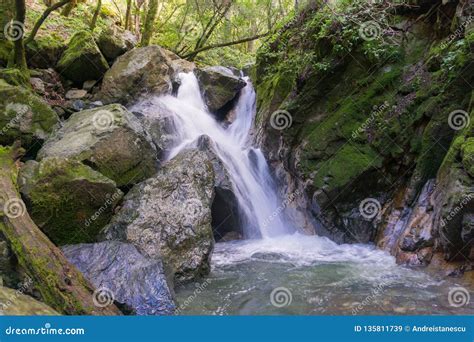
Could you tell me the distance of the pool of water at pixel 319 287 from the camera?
16.3 feet

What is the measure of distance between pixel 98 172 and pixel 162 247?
187 centimetres

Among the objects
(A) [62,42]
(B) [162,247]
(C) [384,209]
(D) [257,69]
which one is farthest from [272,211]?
(A) [62,42]

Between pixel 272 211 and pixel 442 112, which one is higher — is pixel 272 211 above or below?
below

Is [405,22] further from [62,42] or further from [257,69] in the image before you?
[62,42]

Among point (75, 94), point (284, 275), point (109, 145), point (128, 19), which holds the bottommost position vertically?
point (284, 275)

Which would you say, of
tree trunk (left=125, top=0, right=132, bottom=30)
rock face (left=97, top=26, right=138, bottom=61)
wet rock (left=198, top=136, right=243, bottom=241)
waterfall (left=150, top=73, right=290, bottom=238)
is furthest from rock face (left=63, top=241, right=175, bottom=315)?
tree trunk (left=125, top=0, right=132, bottom=30)

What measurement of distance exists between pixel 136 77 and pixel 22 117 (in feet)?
14.2

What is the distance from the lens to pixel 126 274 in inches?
211

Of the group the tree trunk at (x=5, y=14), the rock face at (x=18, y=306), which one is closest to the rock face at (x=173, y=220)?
the rock face at (x=18, y=306)

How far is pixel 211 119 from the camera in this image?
12.8 meters

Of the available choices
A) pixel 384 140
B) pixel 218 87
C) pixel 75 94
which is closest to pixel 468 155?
pixel 384 140

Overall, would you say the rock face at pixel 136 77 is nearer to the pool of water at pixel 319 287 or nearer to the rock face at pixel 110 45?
the rock face at pixel 110 45

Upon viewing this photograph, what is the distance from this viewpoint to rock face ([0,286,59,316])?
3477 mm

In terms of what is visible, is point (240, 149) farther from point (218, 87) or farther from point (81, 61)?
point (81, 61)
